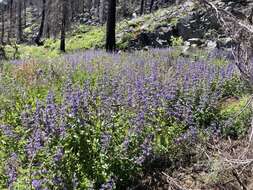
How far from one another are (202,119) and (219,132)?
1.41ft

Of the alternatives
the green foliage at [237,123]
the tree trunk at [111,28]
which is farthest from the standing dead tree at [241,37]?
the tree trunk at [111,28]

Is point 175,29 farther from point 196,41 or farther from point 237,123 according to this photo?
point 237,123

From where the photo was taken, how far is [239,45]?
454 centimetres

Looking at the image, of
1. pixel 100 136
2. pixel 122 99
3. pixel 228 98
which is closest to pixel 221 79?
pixel 228 98

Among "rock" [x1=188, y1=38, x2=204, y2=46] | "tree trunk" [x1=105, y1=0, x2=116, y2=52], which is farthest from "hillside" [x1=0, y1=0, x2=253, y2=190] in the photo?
"tree trunk" [x1=105, y1=0, x2=116, y2=52]

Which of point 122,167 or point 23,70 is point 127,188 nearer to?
point 122,167

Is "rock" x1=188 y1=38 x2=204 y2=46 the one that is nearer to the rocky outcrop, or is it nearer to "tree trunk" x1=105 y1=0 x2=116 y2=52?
the rocky outcrop

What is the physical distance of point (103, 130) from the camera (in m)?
5.93

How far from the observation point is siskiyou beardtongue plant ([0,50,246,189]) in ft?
17.0

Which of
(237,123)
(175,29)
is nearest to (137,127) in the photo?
(237,123)

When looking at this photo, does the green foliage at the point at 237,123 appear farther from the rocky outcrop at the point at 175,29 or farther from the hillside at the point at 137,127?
the rocky outcrop at the point at 175,29

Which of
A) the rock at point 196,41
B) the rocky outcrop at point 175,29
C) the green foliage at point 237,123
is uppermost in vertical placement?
the rocky outcrop at point 175,29

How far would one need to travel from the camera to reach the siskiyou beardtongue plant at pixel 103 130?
518 centimetres

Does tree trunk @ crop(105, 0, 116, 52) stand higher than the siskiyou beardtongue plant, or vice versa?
tree trunk @ crop(105, 0, 116, 52)
